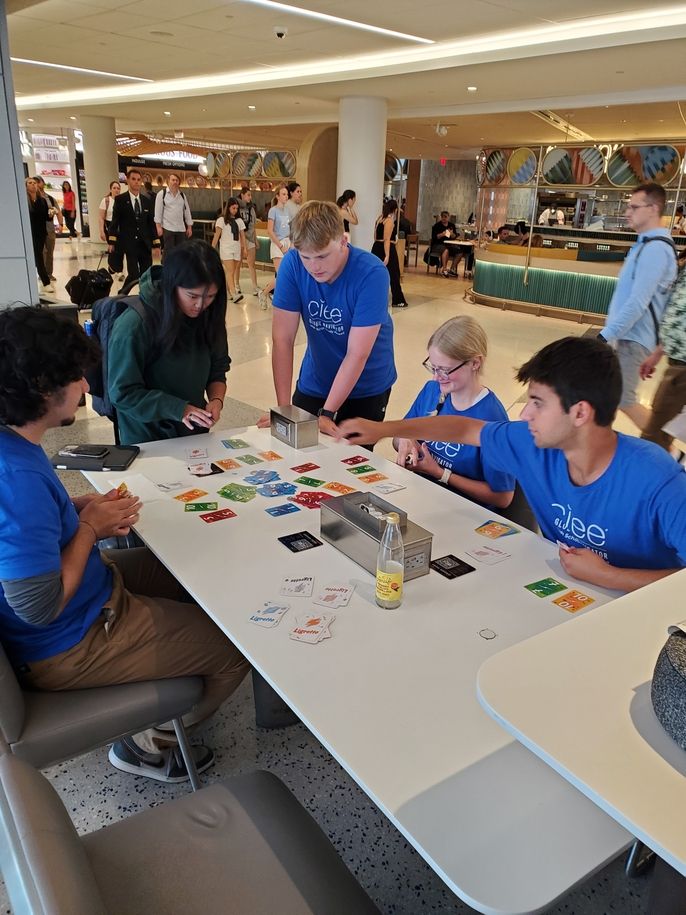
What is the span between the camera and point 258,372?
20.3 ft

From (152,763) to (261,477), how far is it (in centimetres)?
92

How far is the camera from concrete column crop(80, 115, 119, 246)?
45.6ft

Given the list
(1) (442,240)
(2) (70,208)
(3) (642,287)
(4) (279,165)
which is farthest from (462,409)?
(2) (70,208)

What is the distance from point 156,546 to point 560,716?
3.82 feet

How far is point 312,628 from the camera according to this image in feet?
4.65

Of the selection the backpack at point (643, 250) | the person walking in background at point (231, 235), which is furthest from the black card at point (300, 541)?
the person walking in background at point (231, 235)

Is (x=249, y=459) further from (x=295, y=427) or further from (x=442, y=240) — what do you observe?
(x=442, y=240)

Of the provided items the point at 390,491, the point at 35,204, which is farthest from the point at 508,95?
the point at 390,491

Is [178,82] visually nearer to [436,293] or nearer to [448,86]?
[448,86]

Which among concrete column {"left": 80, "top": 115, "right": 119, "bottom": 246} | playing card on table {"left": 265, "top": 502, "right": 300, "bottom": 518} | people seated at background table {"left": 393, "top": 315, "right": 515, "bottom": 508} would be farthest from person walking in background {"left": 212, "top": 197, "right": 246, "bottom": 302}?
playing card on table {"left": 265, "top": 502, "right": 300, "bottom": 518}

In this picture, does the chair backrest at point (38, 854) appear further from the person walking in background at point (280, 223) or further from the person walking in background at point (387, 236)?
the person walking in background at point (280, 223)

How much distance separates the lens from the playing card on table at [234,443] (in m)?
2.51

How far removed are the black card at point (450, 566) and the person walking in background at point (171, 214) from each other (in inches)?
366

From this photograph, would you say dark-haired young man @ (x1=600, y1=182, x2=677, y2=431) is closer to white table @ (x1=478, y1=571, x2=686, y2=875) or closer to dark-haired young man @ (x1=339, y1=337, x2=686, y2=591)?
dark-haired young man @ (x1=339, y1=337, x2=686, y2=591)
